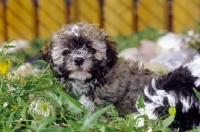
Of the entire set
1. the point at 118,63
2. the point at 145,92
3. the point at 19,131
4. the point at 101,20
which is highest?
the point at 101,20

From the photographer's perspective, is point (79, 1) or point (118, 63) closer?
point (118, 63)

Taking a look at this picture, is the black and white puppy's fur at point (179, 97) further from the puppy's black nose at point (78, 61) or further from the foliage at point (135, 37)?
the foliage at point (135, 37)

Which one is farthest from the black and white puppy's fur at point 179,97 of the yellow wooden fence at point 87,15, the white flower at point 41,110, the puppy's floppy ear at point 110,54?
the yellow wooden fence at point 87,15

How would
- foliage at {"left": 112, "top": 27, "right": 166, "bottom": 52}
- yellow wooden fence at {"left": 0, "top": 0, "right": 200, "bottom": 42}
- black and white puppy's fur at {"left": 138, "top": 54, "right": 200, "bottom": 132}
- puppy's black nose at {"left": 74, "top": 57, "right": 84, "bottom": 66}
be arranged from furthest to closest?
yellow wooden fence at {"left": 0, "top": 0, "right": 200, "bottom": 42} → foliage at {"left": 112, "top": 27, "right": 166, "bottom": 52} → puppy's black nose at {"left": 74, "top": 57, "right": 84, "bottom": 66} → black and white puppy's fur at {"left": 138, "top": 54, "right": 200, "bottom": 132}

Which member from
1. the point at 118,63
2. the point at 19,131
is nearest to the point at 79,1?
the point at 118,63

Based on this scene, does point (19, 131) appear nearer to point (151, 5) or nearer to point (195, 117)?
point (195, 117)

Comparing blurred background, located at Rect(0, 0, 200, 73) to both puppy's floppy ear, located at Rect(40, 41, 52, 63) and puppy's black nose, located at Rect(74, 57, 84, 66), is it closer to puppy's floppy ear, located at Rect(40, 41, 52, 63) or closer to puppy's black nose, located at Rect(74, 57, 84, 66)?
puppy's floppy ear, located at Rect(40, 41, 52, 63)

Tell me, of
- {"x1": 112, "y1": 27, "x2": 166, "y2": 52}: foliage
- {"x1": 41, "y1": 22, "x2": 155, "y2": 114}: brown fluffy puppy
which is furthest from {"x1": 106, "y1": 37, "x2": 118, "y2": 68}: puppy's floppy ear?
{"x1": 112, "y1": 27, "x2": 166, "y2": 52}: foliage
